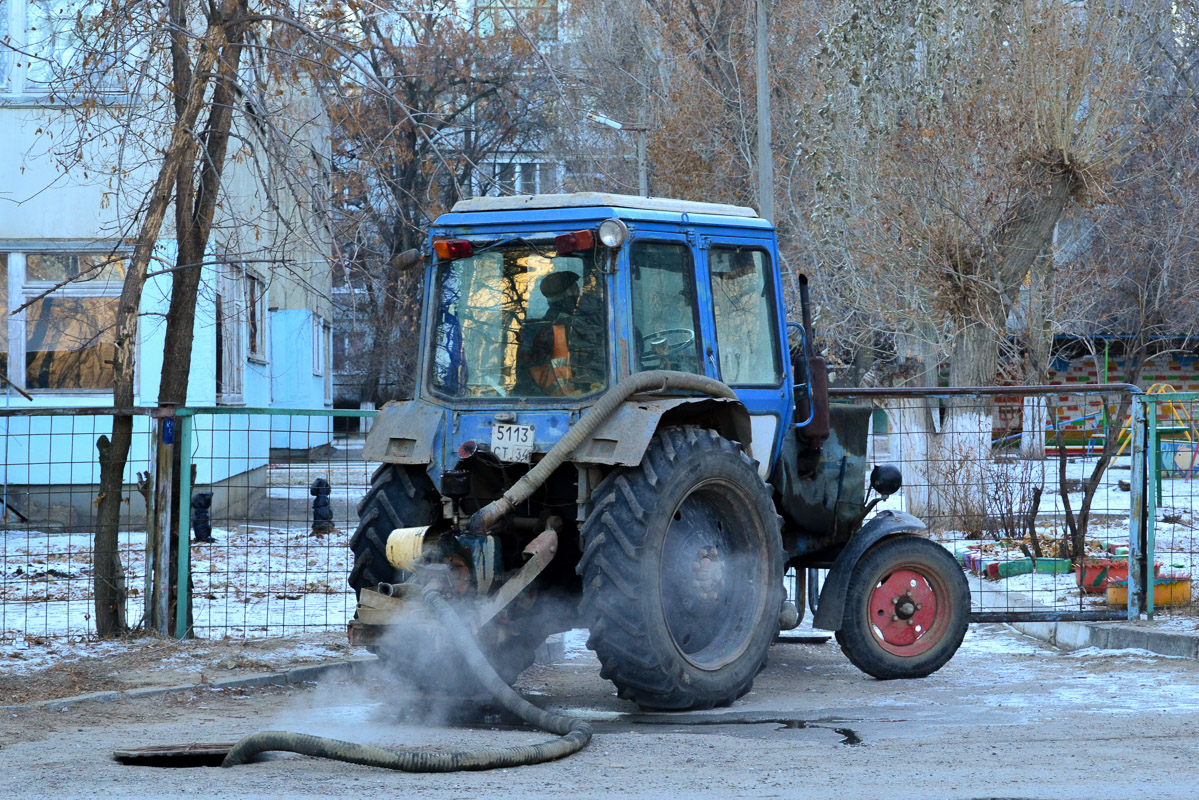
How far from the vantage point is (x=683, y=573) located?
6.60 metres

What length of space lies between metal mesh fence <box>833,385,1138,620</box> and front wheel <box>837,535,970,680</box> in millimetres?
888

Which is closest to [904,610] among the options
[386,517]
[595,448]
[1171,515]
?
[595,448]

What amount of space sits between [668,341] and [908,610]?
232cm

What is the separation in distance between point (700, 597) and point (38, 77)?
1161 centimetres

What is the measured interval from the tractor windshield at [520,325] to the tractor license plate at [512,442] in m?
0.21

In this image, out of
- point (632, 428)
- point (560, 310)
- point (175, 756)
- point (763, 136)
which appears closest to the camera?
point (175, 756)

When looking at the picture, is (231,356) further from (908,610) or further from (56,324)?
(908,610)

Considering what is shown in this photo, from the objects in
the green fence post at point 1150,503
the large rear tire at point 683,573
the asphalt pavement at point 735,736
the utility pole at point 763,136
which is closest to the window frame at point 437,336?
the large rear tire at point 683,573

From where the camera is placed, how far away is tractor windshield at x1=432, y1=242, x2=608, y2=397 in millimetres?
6641

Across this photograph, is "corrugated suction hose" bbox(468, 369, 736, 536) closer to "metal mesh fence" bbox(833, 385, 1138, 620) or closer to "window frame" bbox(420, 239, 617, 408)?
"window frame" bbox(420, 239, 617, 408)

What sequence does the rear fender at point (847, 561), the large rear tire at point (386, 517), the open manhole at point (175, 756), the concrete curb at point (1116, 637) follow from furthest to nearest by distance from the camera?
1. the concrete curb at point (1116, 637)
2. the rear fender at point (847, 561)
3. the large rear tire at point (386, 517)
4. the open manhole at point (175, 756)

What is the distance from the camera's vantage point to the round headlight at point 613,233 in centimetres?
646

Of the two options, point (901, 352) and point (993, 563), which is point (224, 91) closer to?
point (993, 563)

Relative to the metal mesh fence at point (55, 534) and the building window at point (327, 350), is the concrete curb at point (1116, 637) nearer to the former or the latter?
the metal mesh fence at point (55, 534)
